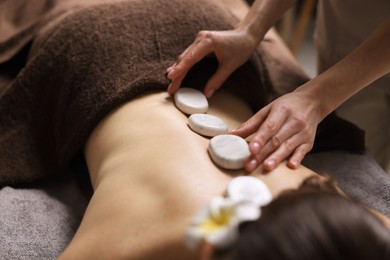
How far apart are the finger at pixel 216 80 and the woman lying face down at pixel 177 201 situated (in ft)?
0.09

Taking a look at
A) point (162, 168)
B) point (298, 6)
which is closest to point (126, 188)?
point (162, 168)

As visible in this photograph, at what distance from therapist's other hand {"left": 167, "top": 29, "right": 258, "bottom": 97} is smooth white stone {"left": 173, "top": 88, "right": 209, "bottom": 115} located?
2cm

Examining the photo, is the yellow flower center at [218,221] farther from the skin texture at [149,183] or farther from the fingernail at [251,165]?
the fingernail at [251,165]

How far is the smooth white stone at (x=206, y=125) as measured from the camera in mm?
983

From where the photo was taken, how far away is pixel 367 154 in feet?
4.21

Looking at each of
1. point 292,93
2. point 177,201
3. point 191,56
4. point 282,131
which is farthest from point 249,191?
point 191,56

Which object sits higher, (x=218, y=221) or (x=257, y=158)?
(x=218, y=221)

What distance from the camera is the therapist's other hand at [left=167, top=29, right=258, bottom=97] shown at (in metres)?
1.10

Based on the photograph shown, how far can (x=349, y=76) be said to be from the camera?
1021 mm

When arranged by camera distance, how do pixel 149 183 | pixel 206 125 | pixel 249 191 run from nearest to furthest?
pixel 249 191 → pixel 149 183 → pixel 206 125

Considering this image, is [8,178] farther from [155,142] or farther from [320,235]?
[320,235]

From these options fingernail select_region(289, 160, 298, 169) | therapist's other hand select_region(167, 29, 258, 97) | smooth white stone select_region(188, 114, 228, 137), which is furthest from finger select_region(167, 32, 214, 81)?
fingernail select_region(289, 160, 298, 169)

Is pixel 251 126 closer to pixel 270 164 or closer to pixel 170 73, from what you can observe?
pixel 270 164

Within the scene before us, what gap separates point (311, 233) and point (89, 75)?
0.70m
